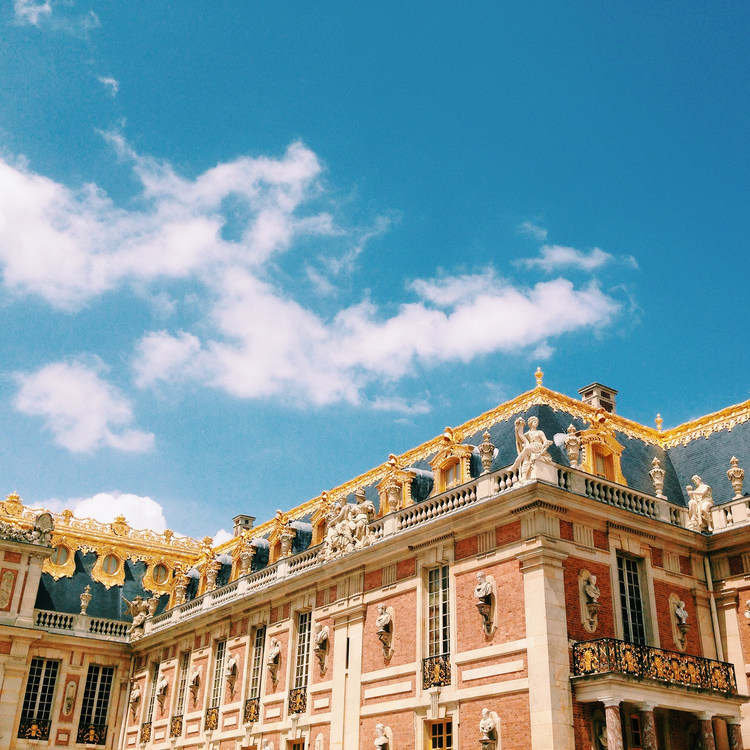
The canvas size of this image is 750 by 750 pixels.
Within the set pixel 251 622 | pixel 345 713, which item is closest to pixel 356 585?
pixel 345 713

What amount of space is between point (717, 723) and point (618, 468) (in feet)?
20.3

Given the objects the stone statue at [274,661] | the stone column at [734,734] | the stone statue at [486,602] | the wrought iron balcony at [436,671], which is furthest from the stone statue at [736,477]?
the stone statue at [274,661]

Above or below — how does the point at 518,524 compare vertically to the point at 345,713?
above

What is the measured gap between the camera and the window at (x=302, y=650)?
84.2 ft

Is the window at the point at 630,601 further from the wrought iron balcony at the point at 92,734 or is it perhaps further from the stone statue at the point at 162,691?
the wrought iron balcony at the point at 92,734

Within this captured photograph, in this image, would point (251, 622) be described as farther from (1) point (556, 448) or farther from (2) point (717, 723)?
(2) point (717, 723)

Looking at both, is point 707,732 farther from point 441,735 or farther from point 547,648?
point 441,735

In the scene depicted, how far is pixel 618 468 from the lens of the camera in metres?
23.0

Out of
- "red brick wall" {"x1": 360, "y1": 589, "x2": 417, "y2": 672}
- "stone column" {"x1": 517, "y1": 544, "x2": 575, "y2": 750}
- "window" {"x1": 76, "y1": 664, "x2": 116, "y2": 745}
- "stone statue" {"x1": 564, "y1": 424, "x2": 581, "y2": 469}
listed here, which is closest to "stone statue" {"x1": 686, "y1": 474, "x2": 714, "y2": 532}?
"stone statue" {"x1": 564, "y1": 424, "x2": 581, "y2": 469}

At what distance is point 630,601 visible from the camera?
2066cm

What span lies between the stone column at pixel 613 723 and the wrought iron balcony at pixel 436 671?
3.97 meters

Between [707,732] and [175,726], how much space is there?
18297 millimetres

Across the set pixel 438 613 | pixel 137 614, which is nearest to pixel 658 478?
pixel 438 613

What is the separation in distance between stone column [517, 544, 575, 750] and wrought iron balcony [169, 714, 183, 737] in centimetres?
1628
